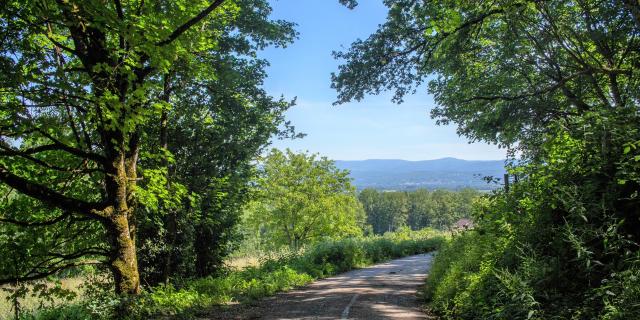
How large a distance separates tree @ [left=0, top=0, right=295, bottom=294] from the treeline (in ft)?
478

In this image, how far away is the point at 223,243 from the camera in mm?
18453

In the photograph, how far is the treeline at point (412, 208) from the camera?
510 ft

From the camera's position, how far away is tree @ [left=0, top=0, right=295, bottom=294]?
6.39 m

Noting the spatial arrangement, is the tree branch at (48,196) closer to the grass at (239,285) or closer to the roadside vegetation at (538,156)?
the grass at (239,285)

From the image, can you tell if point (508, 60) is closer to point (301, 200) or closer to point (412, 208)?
point (301, 200)

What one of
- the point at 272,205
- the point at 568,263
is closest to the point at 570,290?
the point at 568,263

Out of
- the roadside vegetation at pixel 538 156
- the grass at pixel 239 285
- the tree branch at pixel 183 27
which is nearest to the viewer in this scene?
the roadside vegetation at pixel 538 156

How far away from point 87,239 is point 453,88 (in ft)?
51.0

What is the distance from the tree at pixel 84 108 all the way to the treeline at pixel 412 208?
5740 inches

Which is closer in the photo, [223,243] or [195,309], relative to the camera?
[195,309]

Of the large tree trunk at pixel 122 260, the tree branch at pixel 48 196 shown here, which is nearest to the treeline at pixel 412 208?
the large tree trunk at pixel 122 260

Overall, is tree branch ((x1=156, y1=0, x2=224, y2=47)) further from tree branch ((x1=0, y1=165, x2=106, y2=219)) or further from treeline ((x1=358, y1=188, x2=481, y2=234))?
treeline ((x1=358, y1=188, x2=481, y2=234))

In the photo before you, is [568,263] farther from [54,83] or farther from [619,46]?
[619,46]

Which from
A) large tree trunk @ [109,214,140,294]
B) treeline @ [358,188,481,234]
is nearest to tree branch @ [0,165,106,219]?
large tree trunk @ [109,214,140,294]
